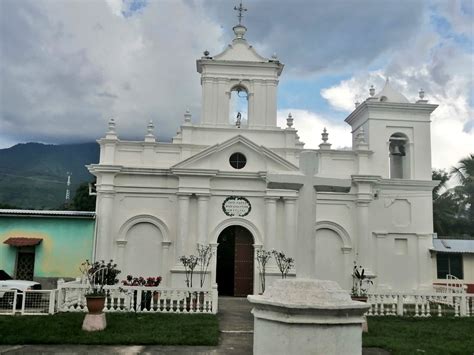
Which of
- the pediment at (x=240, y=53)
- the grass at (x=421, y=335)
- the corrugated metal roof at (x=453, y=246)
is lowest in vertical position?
the grass at (x=421, y=335)

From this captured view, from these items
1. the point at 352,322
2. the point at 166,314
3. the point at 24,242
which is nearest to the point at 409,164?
the point at 166,314

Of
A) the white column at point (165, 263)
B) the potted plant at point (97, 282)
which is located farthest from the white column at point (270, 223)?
the potted plant at point (97, 282)

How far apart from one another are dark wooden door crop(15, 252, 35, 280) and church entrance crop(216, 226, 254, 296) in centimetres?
794

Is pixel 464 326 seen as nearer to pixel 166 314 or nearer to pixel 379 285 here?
pixel 379 285

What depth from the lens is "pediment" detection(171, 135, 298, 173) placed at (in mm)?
21562

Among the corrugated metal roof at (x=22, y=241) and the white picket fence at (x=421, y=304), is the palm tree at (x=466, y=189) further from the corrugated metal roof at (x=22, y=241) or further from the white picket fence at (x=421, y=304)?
the corrugated metal roof at (x=22, y=241)

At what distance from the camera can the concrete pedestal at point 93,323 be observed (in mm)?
12445

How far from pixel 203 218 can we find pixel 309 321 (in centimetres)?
1583

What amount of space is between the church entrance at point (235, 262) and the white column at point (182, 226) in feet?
7.25

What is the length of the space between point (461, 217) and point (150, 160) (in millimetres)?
28351

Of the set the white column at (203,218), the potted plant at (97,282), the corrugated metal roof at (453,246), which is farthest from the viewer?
the corrugated metal roof at (453,246)

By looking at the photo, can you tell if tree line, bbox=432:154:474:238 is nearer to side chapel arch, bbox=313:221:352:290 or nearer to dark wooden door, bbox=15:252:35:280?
side chapel arch, bbox=313:221:352:290

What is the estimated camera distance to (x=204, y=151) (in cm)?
2148

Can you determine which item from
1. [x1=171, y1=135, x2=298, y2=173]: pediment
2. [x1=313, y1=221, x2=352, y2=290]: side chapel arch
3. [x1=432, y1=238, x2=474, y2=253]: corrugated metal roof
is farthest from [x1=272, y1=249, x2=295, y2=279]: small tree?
[x1=432, y1=238, x2=474, y2=253]: corrugated metal roof
